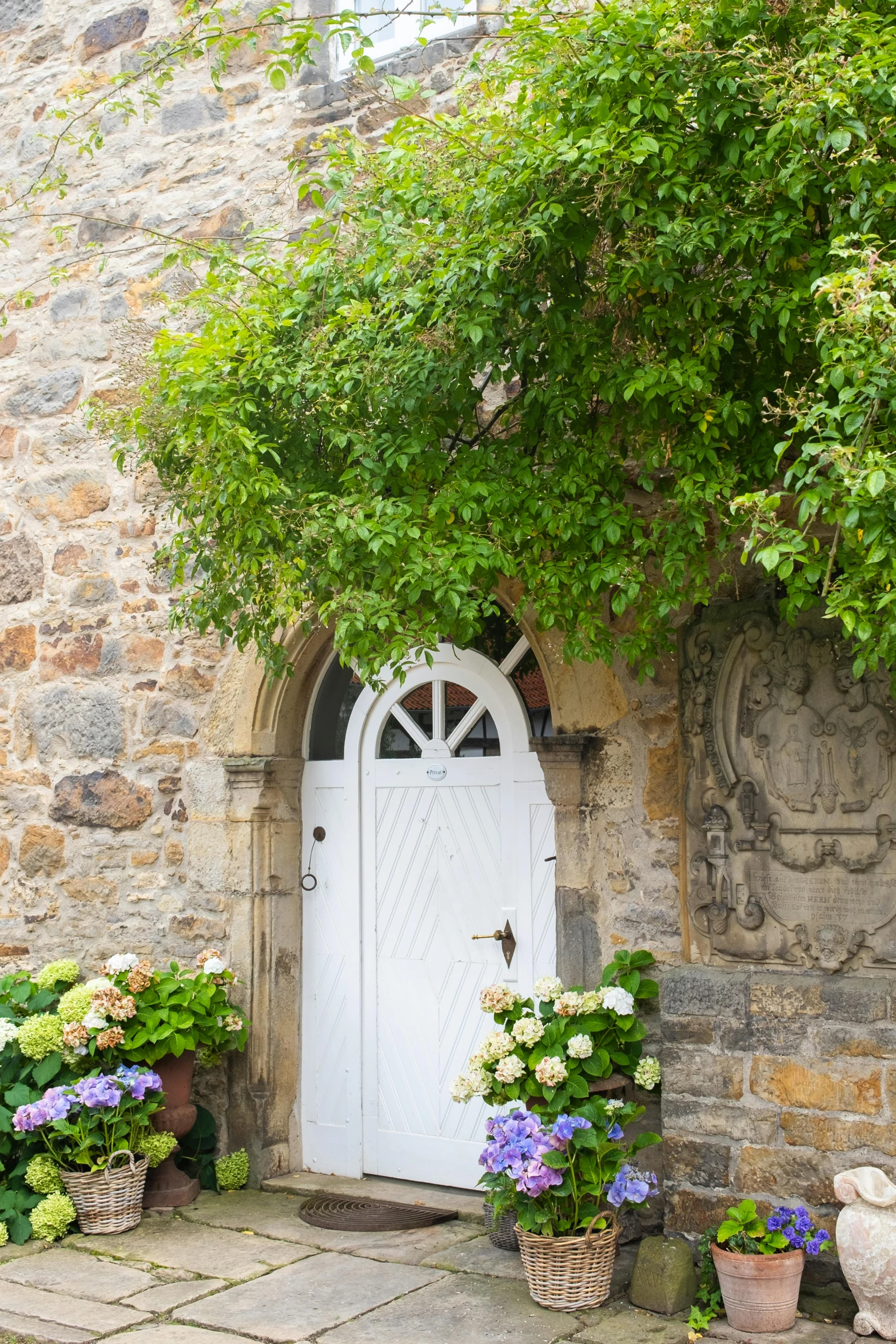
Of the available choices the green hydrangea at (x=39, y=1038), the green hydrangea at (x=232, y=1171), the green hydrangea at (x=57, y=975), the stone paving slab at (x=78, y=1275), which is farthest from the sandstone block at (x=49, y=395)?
the stone paving slab at (x=78, y=1275)

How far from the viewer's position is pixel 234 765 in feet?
18.2

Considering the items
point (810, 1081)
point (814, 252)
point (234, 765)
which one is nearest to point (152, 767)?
point (234, 765)

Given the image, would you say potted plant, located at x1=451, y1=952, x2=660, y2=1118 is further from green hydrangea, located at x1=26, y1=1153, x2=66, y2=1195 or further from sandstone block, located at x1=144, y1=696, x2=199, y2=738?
sandstone block, located at x1=144, y1=696, x2=199, y2=738

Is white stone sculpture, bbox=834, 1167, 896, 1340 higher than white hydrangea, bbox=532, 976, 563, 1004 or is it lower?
lower

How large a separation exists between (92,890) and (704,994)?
121 inches

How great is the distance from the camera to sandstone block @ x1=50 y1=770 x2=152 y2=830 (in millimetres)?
5867

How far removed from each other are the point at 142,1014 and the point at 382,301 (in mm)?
2852

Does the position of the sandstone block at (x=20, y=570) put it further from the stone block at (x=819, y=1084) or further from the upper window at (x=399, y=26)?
the stone block at (x=819, y=1084)

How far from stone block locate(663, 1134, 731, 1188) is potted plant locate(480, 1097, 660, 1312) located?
12cm

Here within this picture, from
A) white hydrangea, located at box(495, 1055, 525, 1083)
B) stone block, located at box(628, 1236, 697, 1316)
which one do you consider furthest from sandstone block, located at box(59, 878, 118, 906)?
stone block, located at box(628, 1236, 697, 1316)

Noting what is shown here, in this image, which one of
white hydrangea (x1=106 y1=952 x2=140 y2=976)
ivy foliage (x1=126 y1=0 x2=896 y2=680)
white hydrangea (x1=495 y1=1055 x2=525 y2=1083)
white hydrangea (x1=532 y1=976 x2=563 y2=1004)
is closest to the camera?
ivy foliage (x1=126 y1=0 x2=896 y2=680)

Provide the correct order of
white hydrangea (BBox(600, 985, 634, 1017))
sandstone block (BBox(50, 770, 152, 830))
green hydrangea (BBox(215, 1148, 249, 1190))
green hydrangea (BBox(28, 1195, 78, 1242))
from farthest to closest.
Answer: sandstone block (BBox(50, 770, 152, 830)) < green hydrangea (BBox(215, 1148, 249, 1190)) < green hydrangea (BBox(28, 1195, 78, 1242)) < white hydrangea (BBox(600, 985, 634, 1017))

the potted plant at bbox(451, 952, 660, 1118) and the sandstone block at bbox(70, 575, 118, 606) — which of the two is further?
the sandstone block at bbox(70, 575, 118, 606)

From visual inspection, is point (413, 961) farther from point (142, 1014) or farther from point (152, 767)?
point (152, 767)
